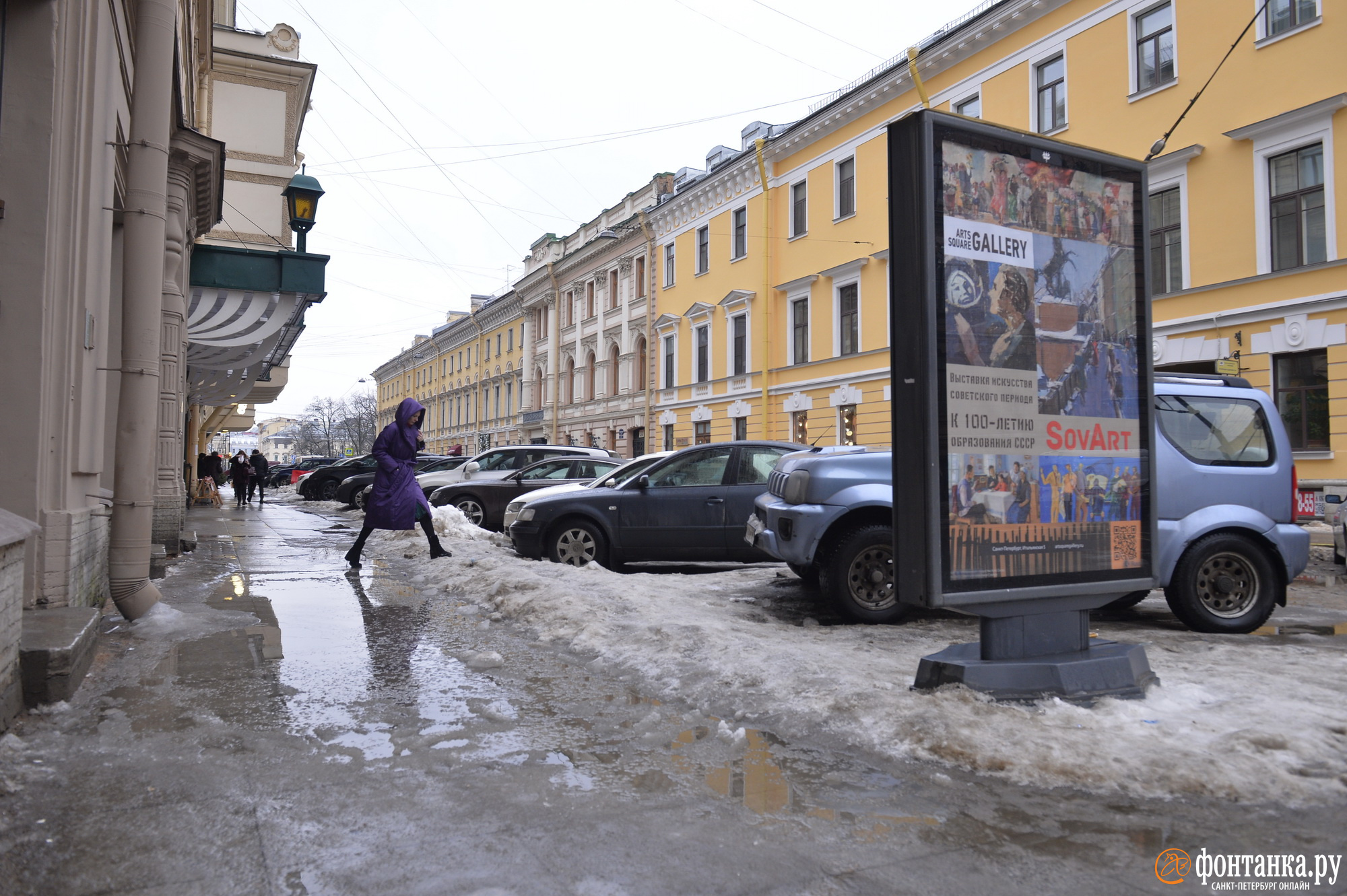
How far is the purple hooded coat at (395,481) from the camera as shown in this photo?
32.3 ft

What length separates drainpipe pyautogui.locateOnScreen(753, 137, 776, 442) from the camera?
32.8 m

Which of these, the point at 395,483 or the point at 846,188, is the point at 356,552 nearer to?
the point at 395,483

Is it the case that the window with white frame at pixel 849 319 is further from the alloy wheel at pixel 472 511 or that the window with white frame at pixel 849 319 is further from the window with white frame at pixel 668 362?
the alloy wheel at pixel 472 511

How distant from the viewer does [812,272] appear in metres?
31.0

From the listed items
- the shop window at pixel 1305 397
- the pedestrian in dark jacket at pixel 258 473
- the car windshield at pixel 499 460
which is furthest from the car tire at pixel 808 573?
the pedestrian in dark jacket at pixel 258 473

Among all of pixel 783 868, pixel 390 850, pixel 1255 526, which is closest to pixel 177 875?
pixel 390 850

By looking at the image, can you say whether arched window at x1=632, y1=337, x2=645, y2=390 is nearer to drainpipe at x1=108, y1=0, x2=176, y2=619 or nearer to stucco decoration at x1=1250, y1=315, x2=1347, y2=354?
stucco decoration at x1=1250, y1=315, x2=1347, y2=354

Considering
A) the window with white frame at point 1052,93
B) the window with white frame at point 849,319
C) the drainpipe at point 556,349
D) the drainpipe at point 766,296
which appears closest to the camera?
the window with white frame at point 1052,93

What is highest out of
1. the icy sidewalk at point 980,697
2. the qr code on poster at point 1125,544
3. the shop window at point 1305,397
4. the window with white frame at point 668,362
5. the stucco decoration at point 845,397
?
the window with white frame at point 668,362

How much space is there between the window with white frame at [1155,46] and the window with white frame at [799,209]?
12190 millimetres

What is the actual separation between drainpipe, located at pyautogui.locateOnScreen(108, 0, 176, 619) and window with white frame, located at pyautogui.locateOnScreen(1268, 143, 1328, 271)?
19173 mm

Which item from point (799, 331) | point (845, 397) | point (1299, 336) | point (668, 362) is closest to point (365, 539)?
point (1299, 336)

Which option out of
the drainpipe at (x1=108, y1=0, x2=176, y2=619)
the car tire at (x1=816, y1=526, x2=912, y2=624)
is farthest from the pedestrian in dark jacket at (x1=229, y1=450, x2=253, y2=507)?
the car tire at (x1=816, y1=526, x2=912, y2=624)

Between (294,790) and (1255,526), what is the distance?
21.9ft
